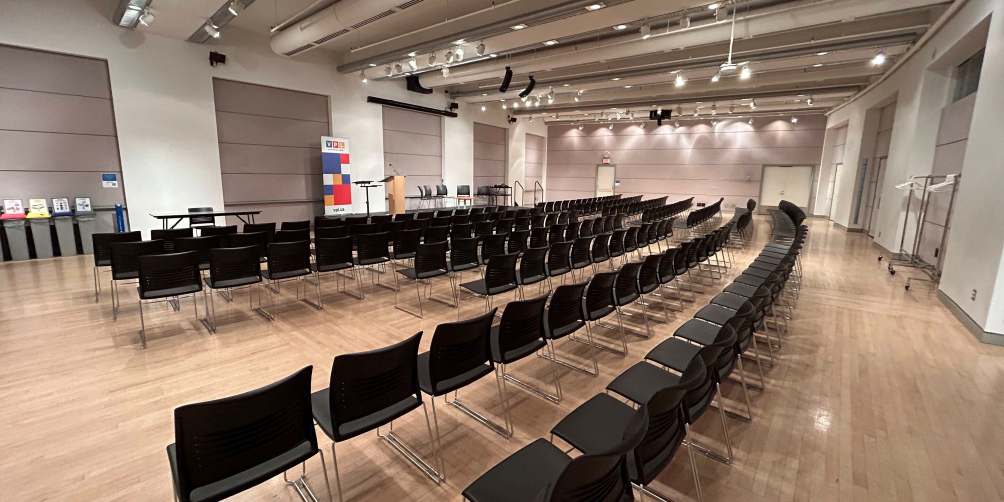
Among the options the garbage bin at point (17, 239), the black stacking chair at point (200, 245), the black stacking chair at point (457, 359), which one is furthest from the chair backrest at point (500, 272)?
the garbage bin at point (17, 239)

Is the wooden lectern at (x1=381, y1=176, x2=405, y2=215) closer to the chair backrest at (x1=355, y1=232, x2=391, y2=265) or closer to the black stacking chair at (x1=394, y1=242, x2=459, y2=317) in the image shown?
the chair backrest at (x1=355, y1=232, x2=391, y2=265)

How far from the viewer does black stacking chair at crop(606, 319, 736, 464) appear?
2189 millimetres

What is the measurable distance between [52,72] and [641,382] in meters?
11.0

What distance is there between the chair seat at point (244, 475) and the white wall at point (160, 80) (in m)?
9.39

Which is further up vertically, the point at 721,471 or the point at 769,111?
the point at 769,111

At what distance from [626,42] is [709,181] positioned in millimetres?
12258

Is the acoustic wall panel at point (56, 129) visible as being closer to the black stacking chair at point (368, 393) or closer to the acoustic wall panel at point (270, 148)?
the acoustic wall panel at point (270, 148)

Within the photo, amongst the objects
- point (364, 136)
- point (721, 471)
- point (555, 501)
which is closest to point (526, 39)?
point (364, 136)

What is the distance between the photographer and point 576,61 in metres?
9.83

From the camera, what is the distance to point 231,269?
4570 mm

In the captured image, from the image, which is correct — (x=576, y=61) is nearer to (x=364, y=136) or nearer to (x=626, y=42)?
(x=626, y=42)

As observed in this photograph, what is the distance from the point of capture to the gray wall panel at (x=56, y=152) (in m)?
7.30

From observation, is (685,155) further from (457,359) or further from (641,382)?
(457,359)

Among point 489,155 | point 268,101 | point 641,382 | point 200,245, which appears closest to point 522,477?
point 641,382
